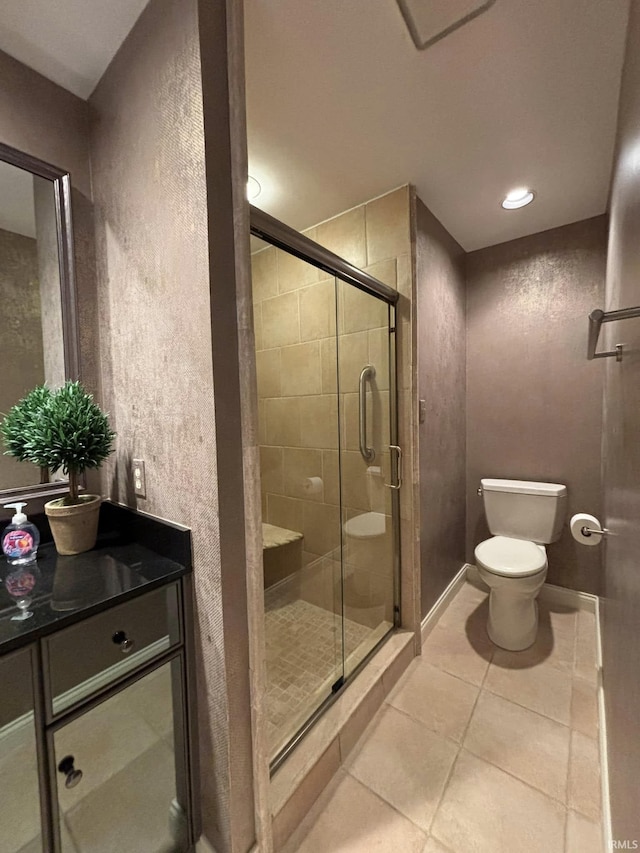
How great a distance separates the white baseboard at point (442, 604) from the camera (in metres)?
2.00

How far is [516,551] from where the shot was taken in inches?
79.3

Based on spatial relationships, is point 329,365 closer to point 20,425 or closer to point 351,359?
point 351,359

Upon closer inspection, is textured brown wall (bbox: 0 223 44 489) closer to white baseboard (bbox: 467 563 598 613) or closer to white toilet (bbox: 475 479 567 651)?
white toilet (bbox: 475 479 567 651)

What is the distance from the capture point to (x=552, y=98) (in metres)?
1.26

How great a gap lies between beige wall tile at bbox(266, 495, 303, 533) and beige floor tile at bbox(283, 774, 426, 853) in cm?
120

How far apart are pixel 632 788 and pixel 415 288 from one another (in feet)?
6.09

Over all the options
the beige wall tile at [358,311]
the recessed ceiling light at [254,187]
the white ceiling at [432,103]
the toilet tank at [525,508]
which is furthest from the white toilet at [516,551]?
the recessed ceiling light at [254,187]

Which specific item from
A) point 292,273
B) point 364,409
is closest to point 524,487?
point 364,409

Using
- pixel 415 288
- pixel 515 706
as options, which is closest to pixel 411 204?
pixel 415 288

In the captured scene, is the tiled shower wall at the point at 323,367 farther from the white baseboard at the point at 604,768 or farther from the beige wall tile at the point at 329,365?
the white baseboard at the point at 604,768

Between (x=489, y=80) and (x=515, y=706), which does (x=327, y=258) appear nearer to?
(x=489, y=80)

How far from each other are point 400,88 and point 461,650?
259 centimetres

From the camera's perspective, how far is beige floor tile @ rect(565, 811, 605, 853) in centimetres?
104

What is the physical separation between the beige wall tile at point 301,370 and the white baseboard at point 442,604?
1496 millimetres
